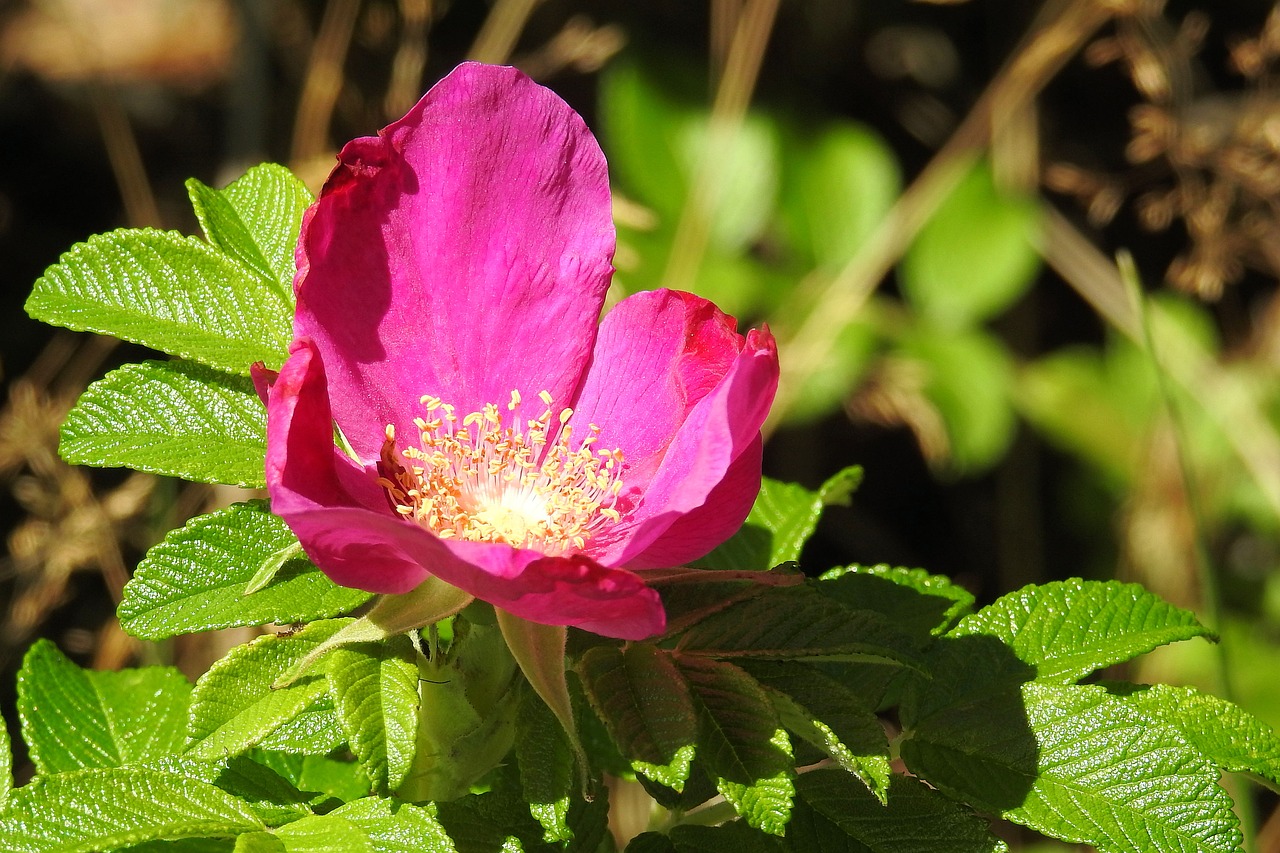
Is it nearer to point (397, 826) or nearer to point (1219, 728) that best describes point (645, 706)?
point (397, 826)

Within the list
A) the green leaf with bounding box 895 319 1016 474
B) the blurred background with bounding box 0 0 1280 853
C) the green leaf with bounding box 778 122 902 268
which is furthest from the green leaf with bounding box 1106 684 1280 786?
the green leaf with bounding box 778 122 902 268

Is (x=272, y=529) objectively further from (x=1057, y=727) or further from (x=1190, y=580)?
(x=1190, y=580)

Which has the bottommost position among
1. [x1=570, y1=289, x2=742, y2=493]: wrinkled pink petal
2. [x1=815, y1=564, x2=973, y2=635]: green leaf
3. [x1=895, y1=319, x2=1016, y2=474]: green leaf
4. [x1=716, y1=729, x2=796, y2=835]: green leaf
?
[x1=895, y1=319, x2=1016, y2=474]: green leaf

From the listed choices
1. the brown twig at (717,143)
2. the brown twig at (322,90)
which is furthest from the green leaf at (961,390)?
the brown twig at (322,90)

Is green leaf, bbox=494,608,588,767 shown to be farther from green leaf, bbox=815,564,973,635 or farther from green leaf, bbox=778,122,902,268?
green leaf, bbox=778,122,902,268

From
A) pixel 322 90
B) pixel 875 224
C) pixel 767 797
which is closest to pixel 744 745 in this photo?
pixel 767 797
